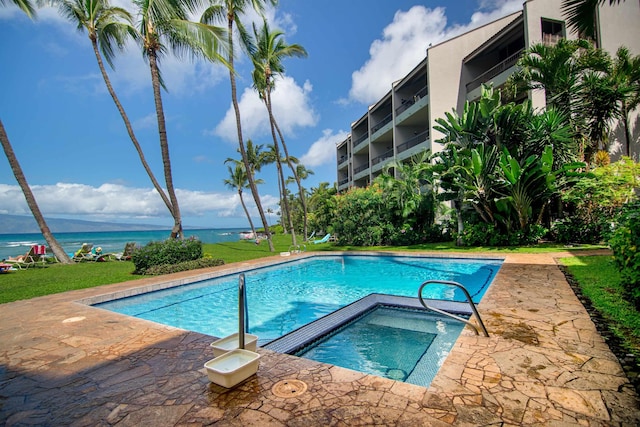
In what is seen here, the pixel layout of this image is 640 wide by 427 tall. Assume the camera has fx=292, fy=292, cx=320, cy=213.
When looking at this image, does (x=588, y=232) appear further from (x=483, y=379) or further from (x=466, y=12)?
(x=466, y=12)

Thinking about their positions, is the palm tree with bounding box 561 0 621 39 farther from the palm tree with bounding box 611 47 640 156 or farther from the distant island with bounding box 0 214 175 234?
the distant island with bounding box 0 214 175 234

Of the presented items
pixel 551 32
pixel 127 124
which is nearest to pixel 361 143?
pixel 551 32

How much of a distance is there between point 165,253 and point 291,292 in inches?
203

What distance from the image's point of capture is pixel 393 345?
4.33 meters

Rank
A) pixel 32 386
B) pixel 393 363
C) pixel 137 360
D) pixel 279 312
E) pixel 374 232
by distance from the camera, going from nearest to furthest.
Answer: pixel 32 386 < pixel 137 360 < pixel 393 363 < pixel 279 312 < pixel 374 232

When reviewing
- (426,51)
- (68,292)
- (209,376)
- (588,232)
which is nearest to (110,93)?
(68,292)

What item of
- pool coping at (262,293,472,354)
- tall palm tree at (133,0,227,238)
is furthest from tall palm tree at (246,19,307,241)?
pool coping at (262,293,472,354)

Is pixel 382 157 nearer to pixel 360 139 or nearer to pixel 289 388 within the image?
pixel 360 139

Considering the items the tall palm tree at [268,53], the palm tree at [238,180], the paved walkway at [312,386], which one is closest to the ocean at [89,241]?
the palm tree at [238,180]

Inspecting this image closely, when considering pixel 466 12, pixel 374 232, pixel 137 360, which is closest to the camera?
pixel 137 360

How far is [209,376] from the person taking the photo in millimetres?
2469

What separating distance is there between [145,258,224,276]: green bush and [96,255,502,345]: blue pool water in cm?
158

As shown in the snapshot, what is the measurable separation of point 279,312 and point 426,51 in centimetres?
1854

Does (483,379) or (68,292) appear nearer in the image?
(483,379)
